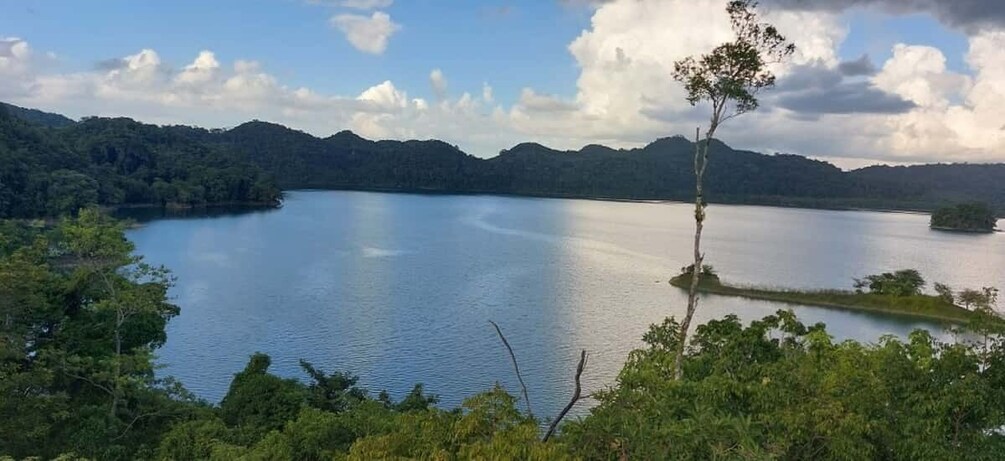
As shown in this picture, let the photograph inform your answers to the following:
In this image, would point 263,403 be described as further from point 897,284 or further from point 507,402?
point 897,284

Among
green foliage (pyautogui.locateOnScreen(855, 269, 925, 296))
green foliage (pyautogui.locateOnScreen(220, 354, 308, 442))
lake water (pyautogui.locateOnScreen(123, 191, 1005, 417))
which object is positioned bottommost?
lake water (pyautogui.locateOnScreen(123, 191, 1005, 417))

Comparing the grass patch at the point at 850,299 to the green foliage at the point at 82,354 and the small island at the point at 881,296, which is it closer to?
the small island at the point at 881,296

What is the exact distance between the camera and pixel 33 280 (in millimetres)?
16328

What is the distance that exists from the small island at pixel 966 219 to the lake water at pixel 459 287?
28.9m

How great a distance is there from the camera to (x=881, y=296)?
49.1 metres

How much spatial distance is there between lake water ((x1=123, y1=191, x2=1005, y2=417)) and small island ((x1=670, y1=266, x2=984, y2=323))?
6.27 ft

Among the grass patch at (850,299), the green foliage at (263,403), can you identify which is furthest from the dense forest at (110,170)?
the grass patch at (850,299)

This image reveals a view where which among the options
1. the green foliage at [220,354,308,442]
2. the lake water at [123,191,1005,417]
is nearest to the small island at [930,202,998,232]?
the lake water at [123,191,1005,417]

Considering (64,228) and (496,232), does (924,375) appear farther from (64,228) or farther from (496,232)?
(496,232)

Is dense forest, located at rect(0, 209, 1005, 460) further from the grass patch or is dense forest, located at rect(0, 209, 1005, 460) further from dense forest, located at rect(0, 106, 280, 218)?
dense forest, located at rect(0, 106, 280, 218)

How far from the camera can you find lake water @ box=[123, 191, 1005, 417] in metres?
30.0

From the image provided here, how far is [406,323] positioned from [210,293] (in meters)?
16.4

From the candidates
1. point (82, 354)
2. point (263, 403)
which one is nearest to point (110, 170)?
point (82, 354)

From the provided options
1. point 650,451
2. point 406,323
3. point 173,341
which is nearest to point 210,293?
point 173,341
